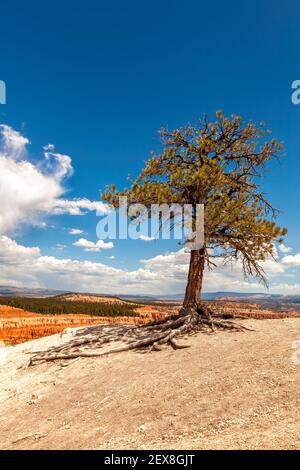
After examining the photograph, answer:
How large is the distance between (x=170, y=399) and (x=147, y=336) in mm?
5840

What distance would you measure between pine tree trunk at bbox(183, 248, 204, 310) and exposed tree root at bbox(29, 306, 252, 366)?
12.5 inches

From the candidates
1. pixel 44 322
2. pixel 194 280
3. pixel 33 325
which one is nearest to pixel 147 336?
pixel 194 280

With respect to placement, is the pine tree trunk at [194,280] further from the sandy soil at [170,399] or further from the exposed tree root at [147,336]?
the sandy soil at [170,399]

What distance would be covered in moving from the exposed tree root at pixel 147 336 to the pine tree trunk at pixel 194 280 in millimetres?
317

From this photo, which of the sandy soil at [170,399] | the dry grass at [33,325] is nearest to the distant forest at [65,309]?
the dry grass at [33,325]

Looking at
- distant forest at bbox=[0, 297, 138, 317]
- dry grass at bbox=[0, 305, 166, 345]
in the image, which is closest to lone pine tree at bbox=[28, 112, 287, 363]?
dry grass at bbox=[0, 305, 166, 345]

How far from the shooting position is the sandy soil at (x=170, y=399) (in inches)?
228

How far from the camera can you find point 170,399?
747 cm

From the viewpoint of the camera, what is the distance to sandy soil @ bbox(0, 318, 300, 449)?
579 centimetres

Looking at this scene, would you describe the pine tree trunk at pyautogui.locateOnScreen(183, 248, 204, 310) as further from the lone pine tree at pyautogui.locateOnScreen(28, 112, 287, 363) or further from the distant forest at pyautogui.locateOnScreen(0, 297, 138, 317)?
the distant forest at pyautogui.locateOnScreen(0, 297, 138, 317)

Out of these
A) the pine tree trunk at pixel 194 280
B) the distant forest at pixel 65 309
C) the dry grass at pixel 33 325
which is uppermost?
the pine tree trunk at pixel 194 280

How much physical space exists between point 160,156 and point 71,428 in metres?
11.0
